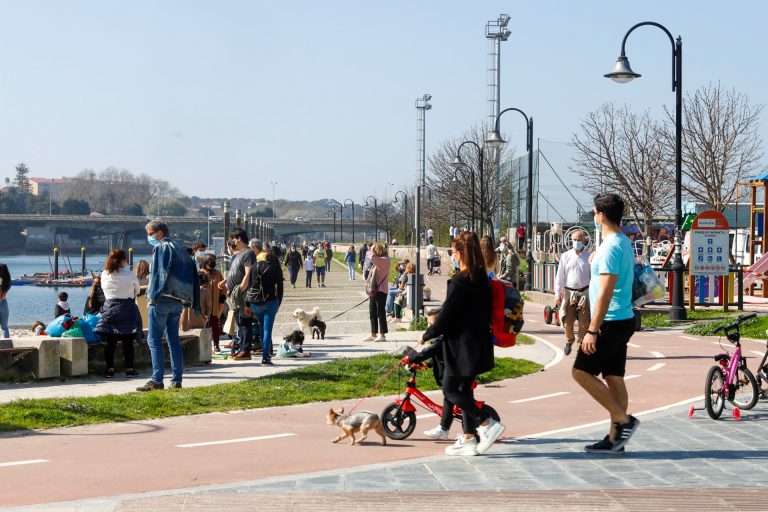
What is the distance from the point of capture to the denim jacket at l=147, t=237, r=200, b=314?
37.2 feet

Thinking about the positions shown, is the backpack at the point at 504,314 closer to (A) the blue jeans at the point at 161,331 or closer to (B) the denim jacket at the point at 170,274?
(B) the denim jacket at the point at 170,274

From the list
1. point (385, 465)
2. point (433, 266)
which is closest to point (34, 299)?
point (433, 266)

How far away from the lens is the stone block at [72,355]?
12328 mm

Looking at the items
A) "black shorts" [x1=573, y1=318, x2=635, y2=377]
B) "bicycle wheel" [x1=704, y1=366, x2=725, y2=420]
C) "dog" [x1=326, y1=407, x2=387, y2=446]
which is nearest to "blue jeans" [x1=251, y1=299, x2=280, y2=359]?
"dog" [x1=326, y1=407, x2=387, y2=446]

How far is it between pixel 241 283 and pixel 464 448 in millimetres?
7193

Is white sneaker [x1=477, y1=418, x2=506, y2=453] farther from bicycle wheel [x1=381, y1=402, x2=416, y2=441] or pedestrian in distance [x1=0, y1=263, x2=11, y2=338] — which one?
pedestrian in distance [x1=0, y1=263, x2=11, y2=338]

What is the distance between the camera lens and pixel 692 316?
22344mm

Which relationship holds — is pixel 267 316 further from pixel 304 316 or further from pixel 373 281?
pixel 304 316

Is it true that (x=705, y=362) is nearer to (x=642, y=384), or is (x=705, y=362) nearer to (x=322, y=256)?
(x=642, y=384)

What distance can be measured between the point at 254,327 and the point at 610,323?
9.06 meters

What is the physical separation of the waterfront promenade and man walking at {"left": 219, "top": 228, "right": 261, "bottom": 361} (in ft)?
13.8

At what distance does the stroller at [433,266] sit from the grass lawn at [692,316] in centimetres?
2708

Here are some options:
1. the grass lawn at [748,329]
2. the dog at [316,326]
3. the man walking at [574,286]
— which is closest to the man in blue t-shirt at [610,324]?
the man walking at [574,286]

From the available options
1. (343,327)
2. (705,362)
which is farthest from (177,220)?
(705,362)
